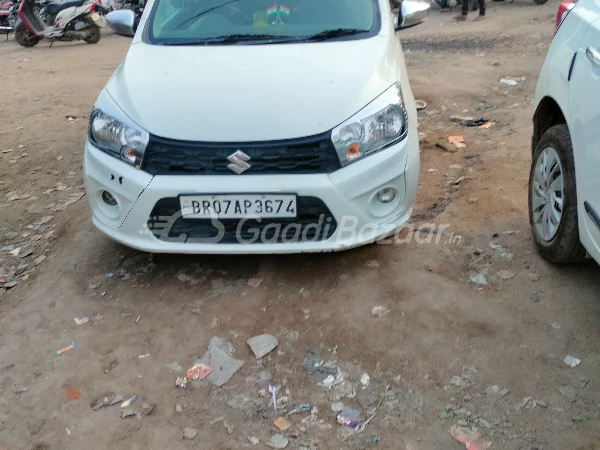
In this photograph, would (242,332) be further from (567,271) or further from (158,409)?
(567,271)

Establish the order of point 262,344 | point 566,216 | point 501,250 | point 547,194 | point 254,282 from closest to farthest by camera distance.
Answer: point 262,344 → point 566,216 → point 547,194 → point 254,282 → point 501,250

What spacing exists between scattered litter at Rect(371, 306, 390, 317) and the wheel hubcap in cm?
99

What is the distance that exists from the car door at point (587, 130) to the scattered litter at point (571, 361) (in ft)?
1.54

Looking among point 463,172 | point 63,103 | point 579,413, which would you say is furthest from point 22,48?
point 579,413

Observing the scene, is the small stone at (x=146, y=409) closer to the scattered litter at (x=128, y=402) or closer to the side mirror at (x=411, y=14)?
the scattered litter at (x=128, y=402)

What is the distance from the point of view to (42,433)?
2.46m

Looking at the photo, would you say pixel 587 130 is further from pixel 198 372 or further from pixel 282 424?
pixel 198 372

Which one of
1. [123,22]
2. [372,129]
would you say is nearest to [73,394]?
[372,129]

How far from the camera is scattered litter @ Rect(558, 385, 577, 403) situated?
2.46m

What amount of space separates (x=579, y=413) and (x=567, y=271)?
3.55 feet

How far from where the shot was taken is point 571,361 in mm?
2664

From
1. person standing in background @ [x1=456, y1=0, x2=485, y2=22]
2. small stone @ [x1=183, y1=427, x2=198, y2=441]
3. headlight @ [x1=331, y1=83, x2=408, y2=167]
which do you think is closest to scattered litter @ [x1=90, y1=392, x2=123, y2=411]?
small stone @ [x1=183, y1=427, x2=198, y2=441]

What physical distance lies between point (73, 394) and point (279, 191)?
1.33 meters

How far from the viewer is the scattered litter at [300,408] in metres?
2.51
